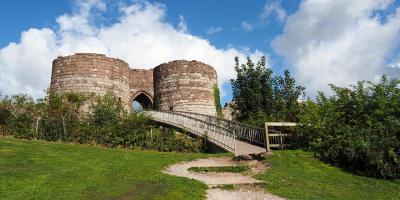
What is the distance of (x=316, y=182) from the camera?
14.1 metres

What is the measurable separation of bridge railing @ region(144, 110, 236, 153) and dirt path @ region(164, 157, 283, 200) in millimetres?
3221

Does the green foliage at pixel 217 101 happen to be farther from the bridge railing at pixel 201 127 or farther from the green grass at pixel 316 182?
the green grass at pixel 316 182

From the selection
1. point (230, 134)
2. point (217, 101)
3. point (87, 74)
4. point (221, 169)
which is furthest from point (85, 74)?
point (221, 169)

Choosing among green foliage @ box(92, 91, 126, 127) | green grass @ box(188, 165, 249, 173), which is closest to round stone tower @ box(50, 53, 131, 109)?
green foliage @ box(92, 91, 126, 127)

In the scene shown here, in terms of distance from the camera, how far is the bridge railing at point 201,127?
852 inches

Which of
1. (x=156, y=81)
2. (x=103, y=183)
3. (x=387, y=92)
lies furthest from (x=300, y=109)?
(x=156, y=81)

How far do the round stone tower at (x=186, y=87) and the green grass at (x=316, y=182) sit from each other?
822 inches

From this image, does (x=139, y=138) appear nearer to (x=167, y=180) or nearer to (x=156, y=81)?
(x=167, y=180)

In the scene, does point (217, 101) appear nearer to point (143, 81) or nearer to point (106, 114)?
point (143, 81)

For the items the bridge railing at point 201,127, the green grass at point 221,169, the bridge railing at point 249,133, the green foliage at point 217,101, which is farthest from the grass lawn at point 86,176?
the green foliage at point 217,101

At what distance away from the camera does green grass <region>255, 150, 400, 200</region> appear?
41.5ft

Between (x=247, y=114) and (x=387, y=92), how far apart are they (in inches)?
481

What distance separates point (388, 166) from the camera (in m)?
15.4

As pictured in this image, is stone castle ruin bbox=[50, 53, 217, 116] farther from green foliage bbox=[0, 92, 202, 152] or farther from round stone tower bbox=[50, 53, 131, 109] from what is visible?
green foliage bbox=[0, 92, 202, 152]
